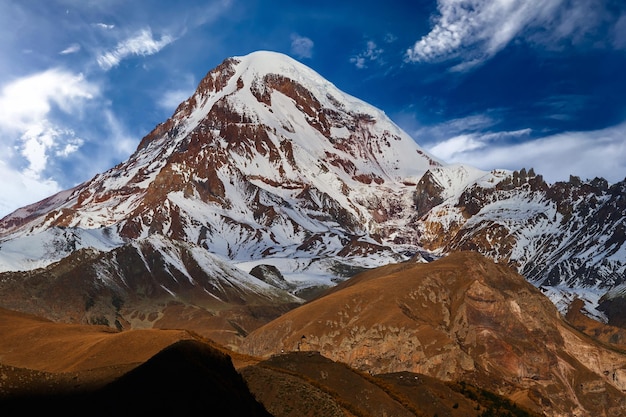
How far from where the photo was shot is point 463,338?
160 meters

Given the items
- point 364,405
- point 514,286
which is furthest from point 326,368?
point 514,286

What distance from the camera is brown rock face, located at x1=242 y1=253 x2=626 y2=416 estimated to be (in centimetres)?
14725

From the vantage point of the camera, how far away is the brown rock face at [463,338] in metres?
147

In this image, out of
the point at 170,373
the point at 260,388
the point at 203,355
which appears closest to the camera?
the point at 170,373

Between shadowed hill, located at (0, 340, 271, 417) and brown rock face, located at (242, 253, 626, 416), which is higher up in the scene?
brown rock face, located at (242, 253, 626, 416)

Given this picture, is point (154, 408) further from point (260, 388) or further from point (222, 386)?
point (260, 388)

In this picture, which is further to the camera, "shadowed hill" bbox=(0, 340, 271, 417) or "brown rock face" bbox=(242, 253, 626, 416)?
"brown rock face" bbox=(242, 253, 626, 416)

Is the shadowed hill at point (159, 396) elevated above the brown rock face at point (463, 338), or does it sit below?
below

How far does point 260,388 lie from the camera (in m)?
65.1

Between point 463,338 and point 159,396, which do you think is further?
point 463,338

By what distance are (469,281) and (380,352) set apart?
3325 centimetres

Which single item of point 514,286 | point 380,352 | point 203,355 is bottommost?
point 203,355

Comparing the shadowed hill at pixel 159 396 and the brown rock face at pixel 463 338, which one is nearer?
the shadowed hill at pixel 159 396

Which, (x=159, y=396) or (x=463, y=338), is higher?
(x=463, y=338)
